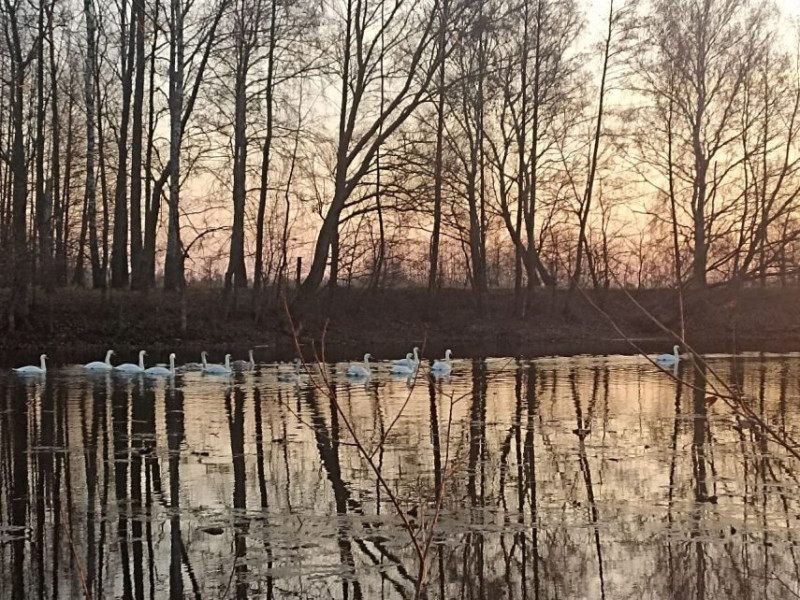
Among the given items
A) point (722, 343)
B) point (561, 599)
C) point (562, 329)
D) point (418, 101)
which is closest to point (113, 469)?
point (561, 599)

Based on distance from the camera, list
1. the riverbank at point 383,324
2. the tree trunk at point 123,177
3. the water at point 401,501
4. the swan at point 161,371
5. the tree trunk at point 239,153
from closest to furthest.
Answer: the water at point 401,501
the swan at point 161,371
the riverbank at point 383,324
the tree trunk at point 123,177
the tree trunk at point 239,153

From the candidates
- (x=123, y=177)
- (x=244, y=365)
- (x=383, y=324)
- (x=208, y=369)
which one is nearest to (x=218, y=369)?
(x=208, y=369)

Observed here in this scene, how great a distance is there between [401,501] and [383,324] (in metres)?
27.7

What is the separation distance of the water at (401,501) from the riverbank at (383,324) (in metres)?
11.4

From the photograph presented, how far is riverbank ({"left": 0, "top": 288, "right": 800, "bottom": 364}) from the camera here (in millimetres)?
28094

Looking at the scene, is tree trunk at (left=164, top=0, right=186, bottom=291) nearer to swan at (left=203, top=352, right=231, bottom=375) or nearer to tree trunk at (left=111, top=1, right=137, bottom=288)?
tree trunk at (left=111, top=1, right=137, bottom=288)

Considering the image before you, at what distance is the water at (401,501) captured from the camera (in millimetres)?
6383

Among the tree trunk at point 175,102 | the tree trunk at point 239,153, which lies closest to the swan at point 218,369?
the tree trunk at point 175,102

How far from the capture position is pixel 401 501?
8398 millimetres

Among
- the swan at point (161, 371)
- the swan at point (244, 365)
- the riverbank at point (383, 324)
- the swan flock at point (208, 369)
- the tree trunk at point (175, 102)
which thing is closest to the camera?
the swan flock at point (208, 369)

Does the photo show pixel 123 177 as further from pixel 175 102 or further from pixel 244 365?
pixel 244 365

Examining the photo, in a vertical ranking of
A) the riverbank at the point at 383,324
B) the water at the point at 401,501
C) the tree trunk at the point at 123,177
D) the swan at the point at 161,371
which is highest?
the tree trunk at the point at 123,177

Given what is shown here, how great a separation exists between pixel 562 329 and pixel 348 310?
8.64 m

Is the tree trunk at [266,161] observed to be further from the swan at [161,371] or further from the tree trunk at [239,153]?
the swan at [161,371]
